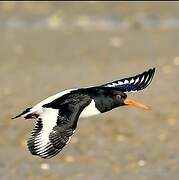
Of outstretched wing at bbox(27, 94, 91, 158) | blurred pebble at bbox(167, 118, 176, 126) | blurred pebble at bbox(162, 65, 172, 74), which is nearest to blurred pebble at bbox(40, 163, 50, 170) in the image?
outstretched wing at bbox(27, 94, 91, 158)

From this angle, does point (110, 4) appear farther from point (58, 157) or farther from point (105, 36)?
point (58, 157)

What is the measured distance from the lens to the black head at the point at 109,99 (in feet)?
30.5

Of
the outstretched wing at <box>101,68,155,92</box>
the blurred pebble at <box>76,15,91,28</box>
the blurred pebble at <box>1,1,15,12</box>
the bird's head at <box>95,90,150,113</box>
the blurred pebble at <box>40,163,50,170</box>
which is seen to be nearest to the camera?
→ the bird's head at <box>95,90,150,113</box>

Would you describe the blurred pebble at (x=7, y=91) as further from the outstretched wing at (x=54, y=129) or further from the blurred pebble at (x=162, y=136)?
the outstretched wing at (x=54, y=129)

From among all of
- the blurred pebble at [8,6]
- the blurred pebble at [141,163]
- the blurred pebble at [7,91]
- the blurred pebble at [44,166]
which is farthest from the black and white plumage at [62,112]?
the blurred pebble at [8,6]

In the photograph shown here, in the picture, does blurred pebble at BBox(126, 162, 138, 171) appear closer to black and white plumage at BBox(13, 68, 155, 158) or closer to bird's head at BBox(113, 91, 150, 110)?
black and white plumage at BBox(13, 68, 155, 158)

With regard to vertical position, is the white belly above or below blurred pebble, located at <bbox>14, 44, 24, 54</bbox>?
above

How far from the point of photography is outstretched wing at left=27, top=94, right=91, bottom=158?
827cm

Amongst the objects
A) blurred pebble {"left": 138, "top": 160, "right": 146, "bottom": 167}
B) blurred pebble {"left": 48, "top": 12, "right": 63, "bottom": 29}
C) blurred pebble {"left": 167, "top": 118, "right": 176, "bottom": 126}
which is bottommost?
blurred pebble {"left": 48, "top": 12, "right": 63, "bottom": 29}

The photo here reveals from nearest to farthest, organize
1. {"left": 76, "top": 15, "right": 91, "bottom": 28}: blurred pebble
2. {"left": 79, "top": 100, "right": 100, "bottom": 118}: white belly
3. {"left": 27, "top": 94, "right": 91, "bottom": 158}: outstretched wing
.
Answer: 1. {"left": 27, "top": 94, "right": 91, "bottom": 158}: outstretched wing
2. {"left": 79, "top": 100, "right": 100, "bottom": 118}: white belly
3. {"left": 76, "top": 15, "right": 91, "bottom": 28}: blurred pebble

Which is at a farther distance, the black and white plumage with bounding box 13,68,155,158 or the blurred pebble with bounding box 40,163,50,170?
the blurred pebble with bounding box 40,163,50,170

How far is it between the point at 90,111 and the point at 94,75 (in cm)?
766

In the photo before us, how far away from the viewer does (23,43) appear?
66.3ft

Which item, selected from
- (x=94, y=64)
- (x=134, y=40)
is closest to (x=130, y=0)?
(x=134, y=40)
